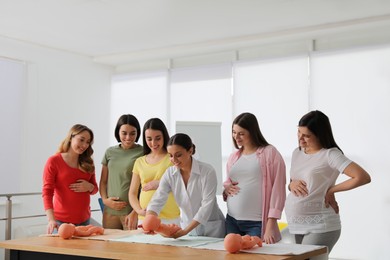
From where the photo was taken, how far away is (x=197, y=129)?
631cm

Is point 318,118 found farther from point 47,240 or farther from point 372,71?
point 372,71

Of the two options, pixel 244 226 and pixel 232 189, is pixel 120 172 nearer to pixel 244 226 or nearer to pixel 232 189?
pixel 232 189

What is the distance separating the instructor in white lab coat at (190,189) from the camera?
3.20 m

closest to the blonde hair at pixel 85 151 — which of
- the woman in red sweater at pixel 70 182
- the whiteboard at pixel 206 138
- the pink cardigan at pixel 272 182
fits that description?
the woman in red sweater at pixel 70 182

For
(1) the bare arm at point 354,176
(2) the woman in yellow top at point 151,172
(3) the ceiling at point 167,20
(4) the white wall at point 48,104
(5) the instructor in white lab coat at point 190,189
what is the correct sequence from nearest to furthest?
(1) the bare arm at point 354,176
(5) the instructor in white lab coat at point 190,189
(2) the woman in yellow top at point 151,172
(3) the ceiling at point 167,20
(4) the white wall at point 48,104

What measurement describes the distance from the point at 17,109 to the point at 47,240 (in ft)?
13.1

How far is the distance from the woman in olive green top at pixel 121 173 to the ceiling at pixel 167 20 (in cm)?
171

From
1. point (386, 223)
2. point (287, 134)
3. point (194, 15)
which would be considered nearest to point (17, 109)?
point (194, 15)

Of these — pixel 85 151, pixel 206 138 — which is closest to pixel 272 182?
pixel 85 151

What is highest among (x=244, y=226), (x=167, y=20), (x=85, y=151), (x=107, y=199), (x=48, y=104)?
(x=167, y=20)

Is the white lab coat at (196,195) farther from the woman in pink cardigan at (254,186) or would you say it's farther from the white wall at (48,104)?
the white wall at (48,104)

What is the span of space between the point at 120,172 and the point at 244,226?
1.10 m

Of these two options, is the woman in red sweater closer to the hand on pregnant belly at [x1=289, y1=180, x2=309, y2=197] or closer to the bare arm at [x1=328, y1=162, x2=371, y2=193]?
the hand on pregnant belly at [x1=289, y1=180, x2=309, y2=197]

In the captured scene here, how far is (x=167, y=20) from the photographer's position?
5965 mm
